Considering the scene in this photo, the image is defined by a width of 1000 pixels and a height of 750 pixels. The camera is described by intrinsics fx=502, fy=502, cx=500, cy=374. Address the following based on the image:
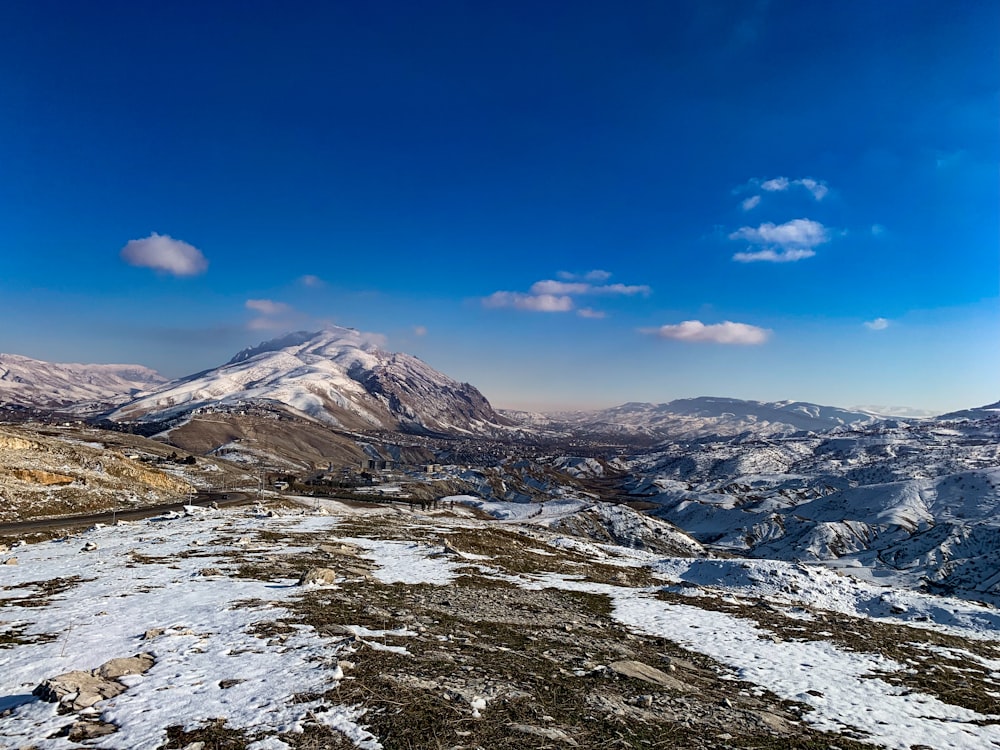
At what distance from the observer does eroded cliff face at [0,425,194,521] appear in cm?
6338


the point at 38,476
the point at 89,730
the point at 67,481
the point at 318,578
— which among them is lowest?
the point at 67,481

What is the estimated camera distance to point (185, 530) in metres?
41.5

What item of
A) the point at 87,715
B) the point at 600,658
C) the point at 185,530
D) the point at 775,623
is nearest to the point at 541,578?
the point at 775,623

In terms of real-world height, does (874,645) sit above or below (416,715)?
below

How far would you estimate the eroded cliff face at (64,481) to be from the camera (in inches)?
2495

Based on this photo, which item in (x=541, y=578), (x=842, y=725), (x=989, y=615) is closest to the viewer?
A: (x=842, y=725)

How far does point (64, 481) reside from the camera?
70.6 metres

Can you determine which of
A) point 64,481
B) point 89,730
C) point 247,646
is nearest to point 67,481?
point 64,481

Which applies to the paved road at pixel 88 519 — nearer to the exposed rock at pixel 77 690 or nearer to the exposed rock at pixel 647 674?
the exposed rock at pixel 77 690

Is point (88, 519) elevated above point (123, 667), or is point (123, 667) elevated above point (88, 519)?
point (123, 667)

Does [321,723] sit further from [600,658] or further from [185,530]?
[185,530]

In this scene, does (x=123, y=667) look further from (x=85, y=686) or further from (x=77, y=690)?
(x=77, y=690)

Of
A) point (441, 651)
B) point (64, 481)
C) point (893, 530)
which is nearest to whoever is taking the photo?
point (441, 651)

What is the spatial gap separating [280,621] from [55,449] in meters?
87.2
